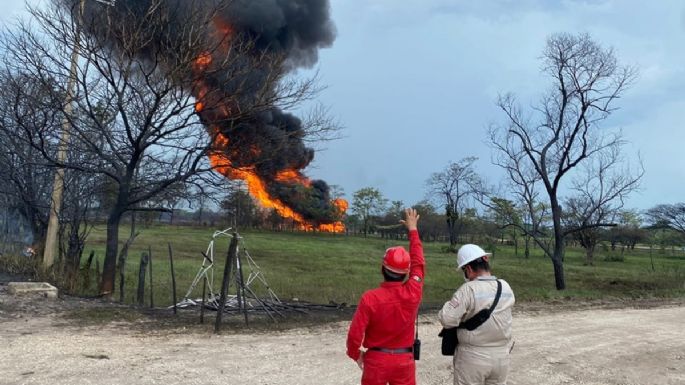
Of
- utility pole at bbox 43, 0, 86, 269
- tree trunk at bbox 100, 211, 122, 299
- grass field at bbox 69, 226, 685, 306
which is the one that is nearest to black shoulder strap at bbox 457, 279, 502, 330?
grass field at bbox 69, 226, 685, 306

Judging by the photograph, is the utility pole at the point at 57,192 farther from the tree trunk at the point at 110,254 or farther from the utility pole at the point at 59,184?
the tree trunk at the point at 110,254

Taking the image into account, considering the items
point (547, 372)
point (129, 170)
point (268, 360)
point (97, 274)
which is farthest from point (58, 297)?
point (547, 372)

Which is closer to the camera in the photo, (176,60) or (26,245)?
(176,60)

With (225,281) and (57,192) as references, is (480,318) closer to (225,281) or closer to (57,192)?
(225,281)

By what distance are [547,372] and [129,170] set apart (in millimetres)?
9374

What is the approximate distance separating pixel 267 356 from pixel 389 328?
167 inches

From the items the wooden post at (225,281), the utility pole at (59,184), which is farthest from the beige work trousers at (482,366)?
the utility pole at (59,184)

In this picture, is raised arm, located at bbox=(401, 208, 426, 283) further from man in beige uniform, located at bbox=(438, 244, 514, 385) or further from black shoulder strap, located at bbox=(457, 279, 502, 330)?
black shoulder strap, located at bbox=(457, 279, 502, 330)

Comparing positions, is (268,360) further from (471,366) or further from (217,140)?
(217,140)

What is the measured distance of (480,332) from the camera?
375 cm

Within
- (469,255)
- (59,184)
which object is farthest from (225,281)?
(59,184)

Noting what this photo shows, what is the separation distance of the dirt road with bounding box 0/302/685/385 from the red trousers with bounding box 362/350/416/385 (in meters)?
2.84

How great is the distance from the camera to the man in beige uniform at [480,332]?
3752 millimetres

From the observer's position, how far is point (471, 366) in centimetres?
377
